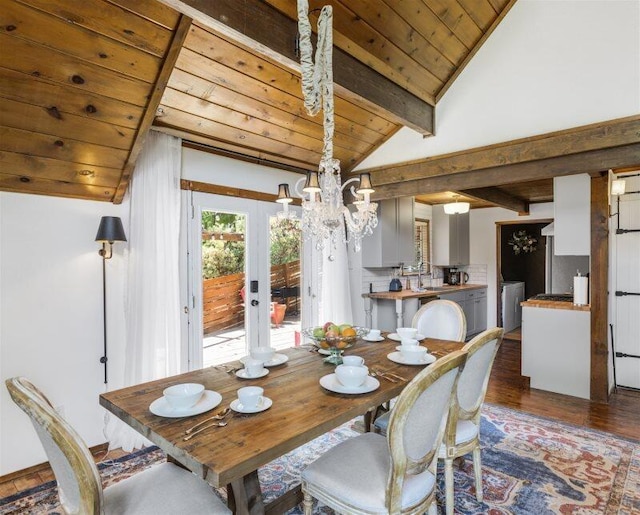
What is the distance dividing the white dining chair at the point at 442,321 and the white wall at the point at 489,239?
13.4 ft

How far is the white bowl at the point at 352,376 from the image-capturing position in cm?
168

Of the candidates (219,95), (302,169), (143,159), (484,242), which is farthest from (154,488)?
(484,242)

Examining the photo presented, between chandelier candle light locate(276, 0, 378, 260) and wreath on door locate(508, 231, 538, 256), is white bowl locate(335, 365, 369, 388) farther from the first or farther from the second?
wreath on door locate(508, 231, 538, 256)

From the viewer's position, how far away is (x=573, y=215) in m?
3.77

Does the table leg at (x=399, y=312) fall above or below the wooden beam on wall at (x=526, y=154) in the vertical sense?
below

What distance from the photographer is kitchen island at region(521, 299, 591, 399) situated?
367cm

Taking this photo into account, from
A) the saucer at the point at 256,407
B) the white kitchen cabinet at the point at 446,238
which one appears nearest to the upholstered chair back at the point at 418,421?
the saucer at the point at 256,407

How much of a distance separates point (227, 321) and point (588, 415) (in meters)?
3.28

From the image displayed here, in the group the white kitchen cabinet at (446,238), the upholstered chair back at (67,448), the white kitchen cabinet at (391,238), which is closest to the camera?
the upholstered chair back at (67,448)

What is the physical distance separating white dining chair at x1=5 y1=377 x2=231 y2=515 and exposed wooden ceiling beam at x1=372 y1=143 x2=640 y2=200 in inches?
127

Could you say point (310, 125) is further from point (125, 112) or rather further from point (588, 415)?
point (588, 415)

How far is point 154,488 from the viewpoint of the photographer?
1.48m

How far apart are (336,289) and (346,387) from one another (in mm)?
2816

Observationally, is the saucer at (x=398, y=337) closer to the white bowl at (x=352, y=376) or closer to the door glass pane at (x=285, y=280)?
the white bowl at (x=352, y=376)
